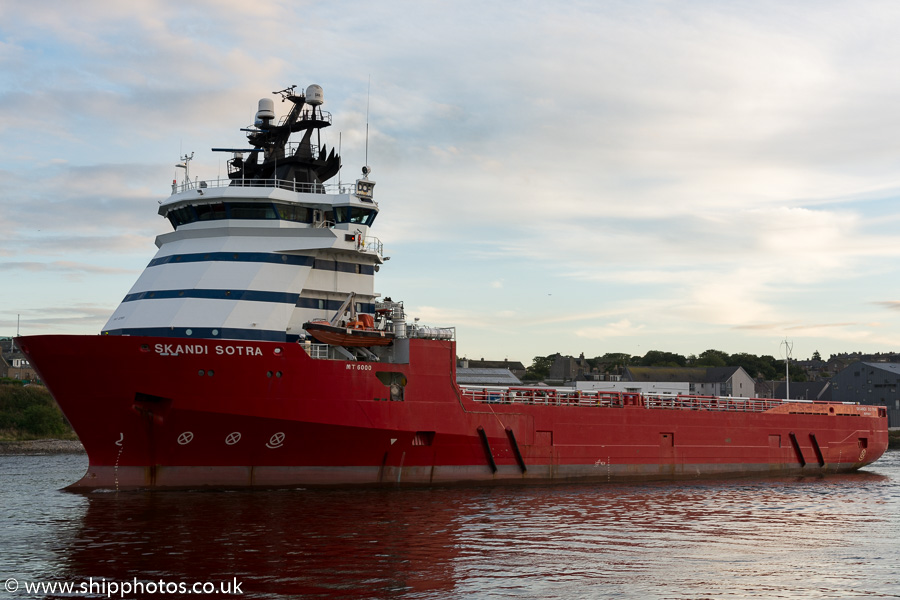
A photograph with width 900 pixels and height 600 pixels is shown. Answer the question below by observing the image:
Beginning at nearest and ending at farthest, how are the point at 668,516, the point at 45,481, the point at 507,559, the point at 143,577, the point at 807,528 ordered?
1. the point at 143,577
2. the point at 507,559
3. the point at 807,528
4. the point at 668,516
5. the point at 45,481

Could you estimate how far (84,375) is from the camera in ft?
70.3

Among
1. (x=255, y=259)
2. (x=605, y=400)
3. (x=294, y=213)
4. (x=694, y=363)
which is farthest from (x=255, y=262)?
(x=694, y=363)

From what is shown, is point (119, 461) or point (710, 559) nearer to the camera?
point (710, 559)

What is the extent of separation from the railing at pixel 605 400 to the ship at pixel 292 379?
116 millimetres

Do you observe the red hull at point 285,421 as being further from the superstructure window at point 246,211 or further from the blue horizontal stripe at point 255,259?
the superstructure window at point 246,211

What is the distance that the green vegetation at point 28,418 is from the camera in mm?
54438

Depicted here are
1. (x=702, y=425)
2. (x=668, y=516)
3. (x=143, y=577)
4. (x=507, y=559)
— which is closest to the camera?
(x=143, y=577)

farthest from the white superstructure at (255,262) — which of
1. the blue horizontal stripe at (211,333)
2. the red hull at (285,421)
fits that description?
the red hull at (285,421)

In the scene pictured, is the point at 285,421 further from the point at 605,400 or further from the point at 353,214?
the point at 605,400

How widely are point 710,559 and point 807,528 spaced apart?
5425mm

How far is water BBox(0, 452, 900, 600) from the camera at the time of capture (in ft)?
46.3

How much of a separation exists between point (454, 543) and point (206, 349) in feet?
28.1

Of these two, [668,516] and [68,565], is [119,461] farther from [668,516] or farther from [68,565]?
[668,516]

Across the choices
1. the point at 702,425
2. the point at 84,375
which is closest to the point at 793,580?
the point at 84,375
